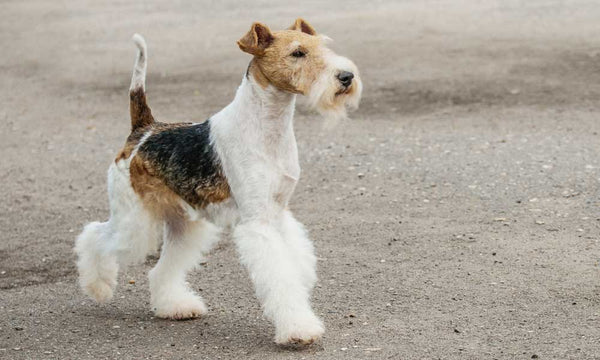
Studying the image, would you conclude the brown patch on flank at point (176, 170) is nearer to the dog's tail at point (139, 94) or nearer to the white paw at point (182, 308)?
the dog's tail at point (139, 94)

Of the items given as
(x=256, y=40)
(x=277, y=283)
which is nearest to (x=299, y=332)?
(x=277, y=283)

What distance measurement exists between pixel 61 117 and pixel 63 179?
2.68 m

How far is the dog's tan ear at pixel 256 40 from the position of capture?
201 inches

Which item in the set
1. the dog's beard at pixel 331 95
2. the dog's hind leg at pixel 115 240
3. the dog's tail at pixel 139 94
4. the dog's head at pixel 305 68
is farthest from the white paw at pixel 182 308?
the dog's beard at pixel 331 95

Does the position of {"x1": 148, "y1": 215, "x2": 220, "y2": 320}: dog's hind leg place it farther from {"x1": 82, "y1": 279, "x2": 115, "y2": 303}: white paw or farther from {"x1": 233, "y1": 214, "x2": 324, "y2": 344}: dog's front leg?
{"x1": 233, "y1": 214, "x2": 324, "y2": 344}: dog's front leg

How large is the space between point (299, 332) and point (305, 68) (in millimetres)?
1380

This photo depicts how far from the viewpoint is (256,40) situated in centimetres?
511

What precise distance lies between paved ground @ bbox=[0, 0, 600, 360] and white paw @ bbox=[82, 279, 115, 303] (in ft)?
0.44

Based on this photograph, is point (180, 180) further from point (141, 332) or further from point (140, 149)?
point (141, 332)

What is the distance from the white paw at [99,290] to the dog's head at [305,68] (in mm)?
1664

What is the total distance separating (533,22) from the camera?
45.8 ft

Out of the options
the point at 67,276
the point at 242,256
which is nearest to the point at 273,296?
the point at 242,256

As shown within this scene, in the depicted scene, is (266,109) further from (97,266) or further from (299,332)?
(97,266)

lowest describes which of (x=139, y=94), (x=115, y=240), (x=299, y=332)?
(x=299, y=332)
